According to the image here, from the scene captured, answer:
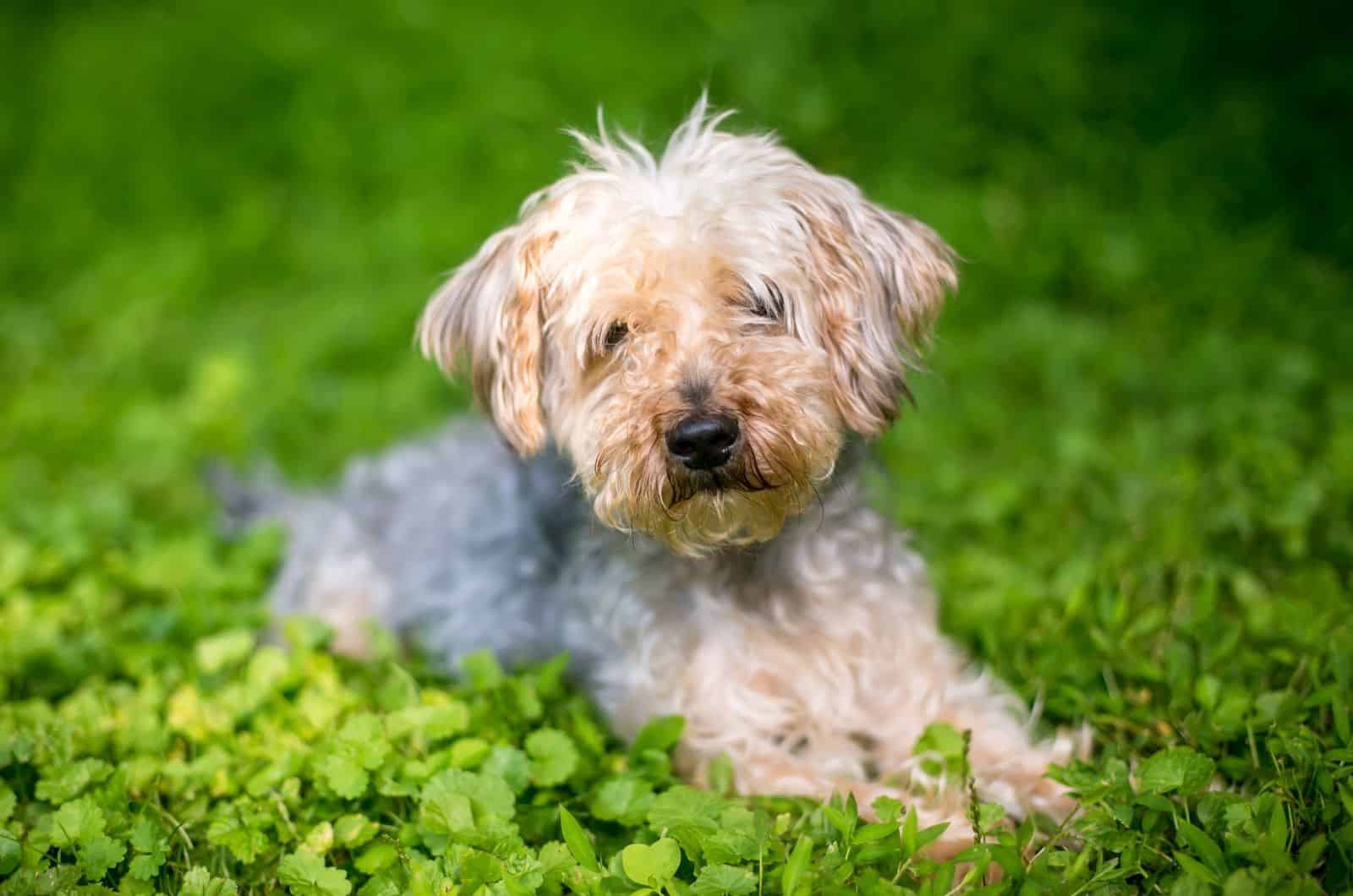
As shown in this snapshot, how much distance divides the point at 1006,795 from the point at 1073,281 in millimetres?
3848

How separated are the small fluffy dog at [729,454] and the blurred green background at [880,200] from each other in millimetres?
469

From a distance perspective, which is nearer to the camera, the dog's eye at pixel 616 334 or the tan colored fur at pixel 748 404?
the tan colored fur at pixel 748 404

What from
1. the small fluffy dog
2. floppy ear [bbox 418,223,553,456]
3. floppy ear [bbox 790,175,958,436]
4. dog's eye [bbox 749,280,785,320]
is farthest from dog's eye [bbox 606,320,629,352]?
floppy ear [bbox 790,175,958,436]

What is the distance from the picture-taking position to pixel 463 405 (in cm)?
600

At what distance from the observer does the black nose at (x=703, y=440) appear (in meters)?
2.77

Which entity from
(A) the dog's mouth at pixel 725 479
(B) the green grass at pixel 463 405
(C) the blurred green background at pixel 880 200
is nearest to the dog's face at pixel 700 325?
(A) the dog's mouth at pixel 725 479

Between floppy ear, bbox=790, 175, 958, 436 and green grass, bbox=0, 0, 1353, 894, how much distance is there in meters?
0.58

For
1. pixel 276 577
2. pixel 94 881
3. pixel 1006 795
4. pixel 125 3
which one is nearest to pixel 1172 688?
pixel 1006 795

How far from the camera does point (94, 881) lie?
2.73 meters

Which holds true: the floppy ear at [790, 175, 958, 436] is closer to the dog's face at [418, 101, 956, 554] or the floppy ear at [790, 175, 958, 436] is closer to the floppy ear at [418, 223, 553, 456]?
the dog's face at [418, 101, 956, 554]

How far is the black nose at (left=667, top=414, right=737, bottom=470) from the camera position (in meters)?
2.77

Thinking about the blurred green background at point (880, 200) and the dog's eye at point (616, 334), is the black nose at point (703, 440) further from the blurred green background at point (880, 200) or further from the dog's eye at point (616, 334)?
the blurred green background at point (880, 200)

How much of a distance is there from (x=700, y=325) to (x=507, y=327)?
0.53 meters

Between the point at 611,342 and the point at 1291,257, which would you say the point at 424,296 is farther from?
the point at 1291,257
